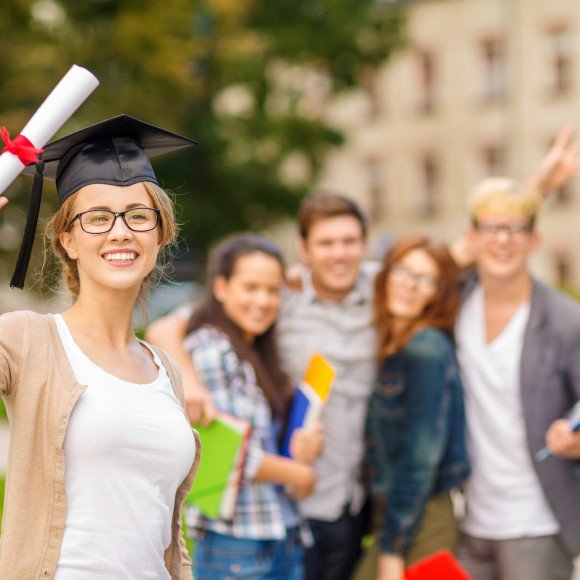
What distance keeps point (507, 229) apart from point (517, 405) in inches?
25.8

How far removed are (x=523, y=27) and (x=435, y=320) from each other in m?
31.9

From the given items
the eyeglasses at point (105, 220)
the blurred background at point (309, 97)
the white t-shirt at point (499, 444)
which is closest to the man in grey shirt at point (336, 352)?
the white t-shirt at point (499, 444)

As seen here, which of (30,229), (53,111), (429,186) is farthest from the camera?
(429,186)

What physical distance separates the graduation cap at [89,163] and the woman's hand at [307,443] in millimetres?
1533

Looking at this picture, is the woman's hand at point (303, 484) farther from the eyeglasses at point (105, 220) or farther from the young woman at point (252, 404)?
the eyeglasses at point (105, 220)

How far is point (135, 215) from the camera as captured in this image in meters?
2.46

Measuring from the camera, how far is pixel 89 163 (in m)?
2.45

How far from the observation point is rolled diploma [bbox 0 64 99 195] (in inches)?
87.3

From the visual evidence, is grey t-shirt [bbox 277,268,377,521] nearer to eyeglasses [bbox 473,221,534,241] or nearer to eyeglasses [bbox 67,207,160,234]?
eyeglasses [bbox 473,221,534,241]

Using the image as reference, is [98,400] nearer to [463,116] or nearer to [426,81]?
[463,116]

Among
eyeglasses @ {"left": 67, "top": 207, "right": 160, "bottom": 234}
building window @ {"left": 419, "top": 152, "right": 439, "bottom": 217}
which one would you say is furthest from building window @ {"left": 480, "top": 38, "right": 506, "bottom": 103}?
eyeglasses @ {"left": 67, "top": 207, "right": 160, "bottom": 234}

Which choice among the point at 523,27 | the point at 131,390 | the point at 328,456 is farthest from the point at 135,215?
the point at 523,27

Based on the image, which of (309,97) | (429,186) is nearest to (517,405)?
(309,97)

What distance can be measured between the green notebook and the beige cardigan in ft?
4.55
